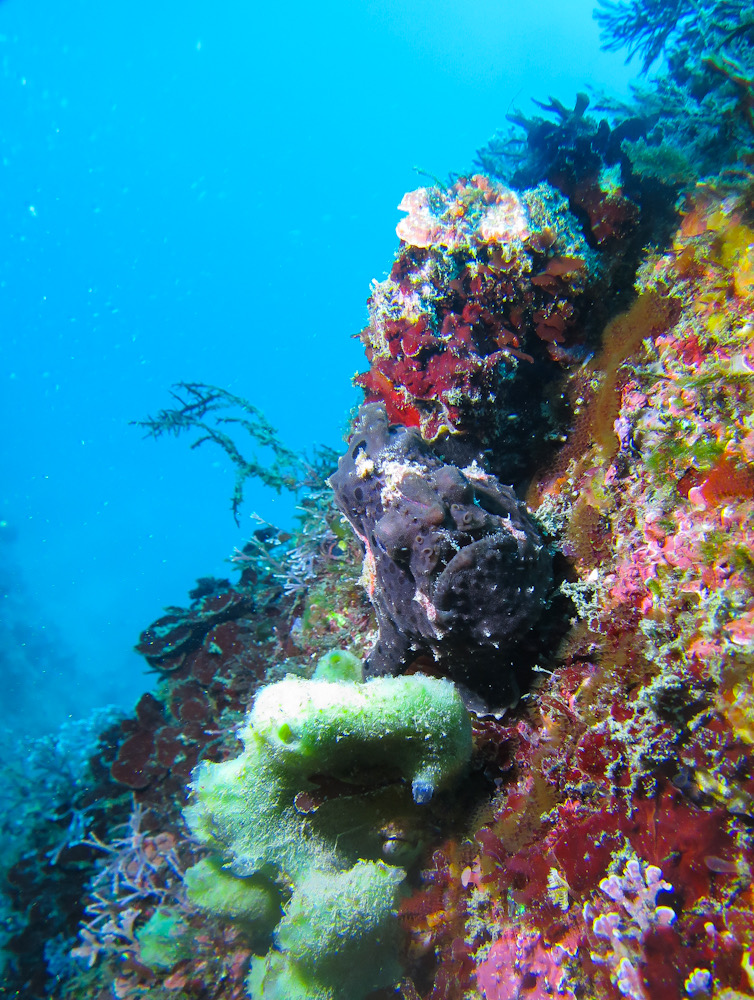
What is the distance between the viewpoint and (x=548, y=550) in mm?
3104

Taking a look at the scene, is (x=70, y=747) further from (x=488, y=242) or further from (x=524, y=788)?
(x=488, y=242)

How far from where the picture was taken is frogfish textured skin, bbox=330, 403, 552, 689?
107 inches

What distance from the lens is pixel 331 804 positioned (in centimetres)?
256

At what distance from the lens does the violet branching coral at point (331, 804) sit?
7.70ft

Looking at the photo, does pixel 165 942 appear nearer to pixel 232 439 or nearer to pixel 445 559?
pixel 445 559

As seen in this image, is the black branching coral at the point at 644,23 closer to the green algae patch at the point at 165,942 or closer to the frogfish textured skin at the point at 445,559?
the frogfish textured skin at the point at 445,559

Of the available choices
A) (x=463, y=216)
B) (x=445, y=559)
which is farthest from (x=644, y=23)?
(x=445, y=559)

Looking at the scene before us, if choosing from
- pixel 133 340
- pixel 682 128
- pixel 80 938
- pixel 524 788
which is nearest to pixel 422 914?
pixel 524 788

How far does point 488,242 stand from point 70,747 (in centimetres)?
950

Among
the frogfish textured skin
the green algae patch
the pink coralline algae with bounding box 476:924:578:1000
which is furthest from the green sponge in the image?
the green algae patch

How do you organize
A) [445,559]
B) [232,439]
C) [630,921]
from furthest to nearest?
[232,439] < [445,559] < [630,921]

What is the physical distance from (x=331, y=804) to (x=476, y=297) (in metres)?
3.79

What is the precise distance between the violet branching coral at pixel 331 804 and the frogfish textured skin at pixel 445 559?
0.45m

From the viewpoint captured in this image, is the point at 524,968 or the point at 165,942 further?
the point at 165,942
